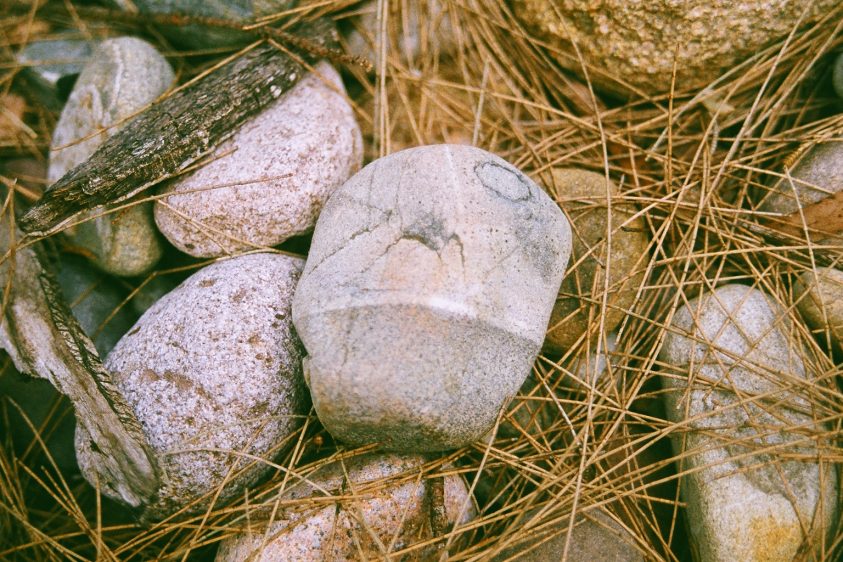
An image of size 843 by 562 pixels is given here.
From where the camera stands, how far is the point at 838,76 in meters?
2.11

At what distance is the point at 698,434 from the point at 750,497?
0.75ft

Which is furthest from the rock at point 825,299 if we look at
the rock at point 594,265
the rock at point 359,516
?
the rock at point 359,516

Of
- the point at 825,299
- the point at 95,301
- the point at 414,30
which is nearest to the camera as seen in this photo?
the point at 825,299

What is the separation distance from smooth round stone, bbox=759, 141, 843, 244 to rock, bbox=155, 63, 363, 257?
5.34ft

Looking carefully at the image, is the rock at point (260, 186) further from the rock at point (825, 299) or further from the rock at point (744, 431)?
the rock at point (825, 299)

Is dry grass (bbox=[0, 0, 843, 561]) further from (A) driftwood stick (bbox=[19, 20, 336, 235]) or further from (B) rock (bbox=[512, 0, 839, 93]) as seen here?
(A) driftwood stick (bbox=[19, 20, 336, 235])

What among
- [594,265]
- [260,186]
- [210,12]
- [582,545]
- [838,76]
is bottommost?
[582,545]

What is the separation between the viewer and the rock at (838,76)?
210 centimetres

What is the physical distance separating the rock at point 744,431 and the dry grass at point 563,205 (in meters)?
0.04

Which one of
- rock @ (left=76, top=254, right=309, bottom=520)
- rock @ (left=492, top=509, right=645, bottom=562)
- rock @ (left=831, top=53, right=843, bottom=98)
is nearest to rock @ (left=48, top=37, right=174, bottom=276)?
rock @ (left=76, top=254, right=309, bottom=520)

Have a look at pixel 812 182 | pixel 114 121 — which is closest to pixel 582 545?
pixel 812 182

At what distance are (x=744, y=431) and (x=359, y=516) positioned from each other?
Answer: 1.28 meters

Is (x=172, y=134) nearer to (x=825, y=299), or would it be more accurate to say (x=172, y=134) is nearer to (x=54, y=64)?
(x=54, y=64)

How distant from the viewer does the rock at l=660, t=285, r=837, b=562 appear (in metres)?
1.74
